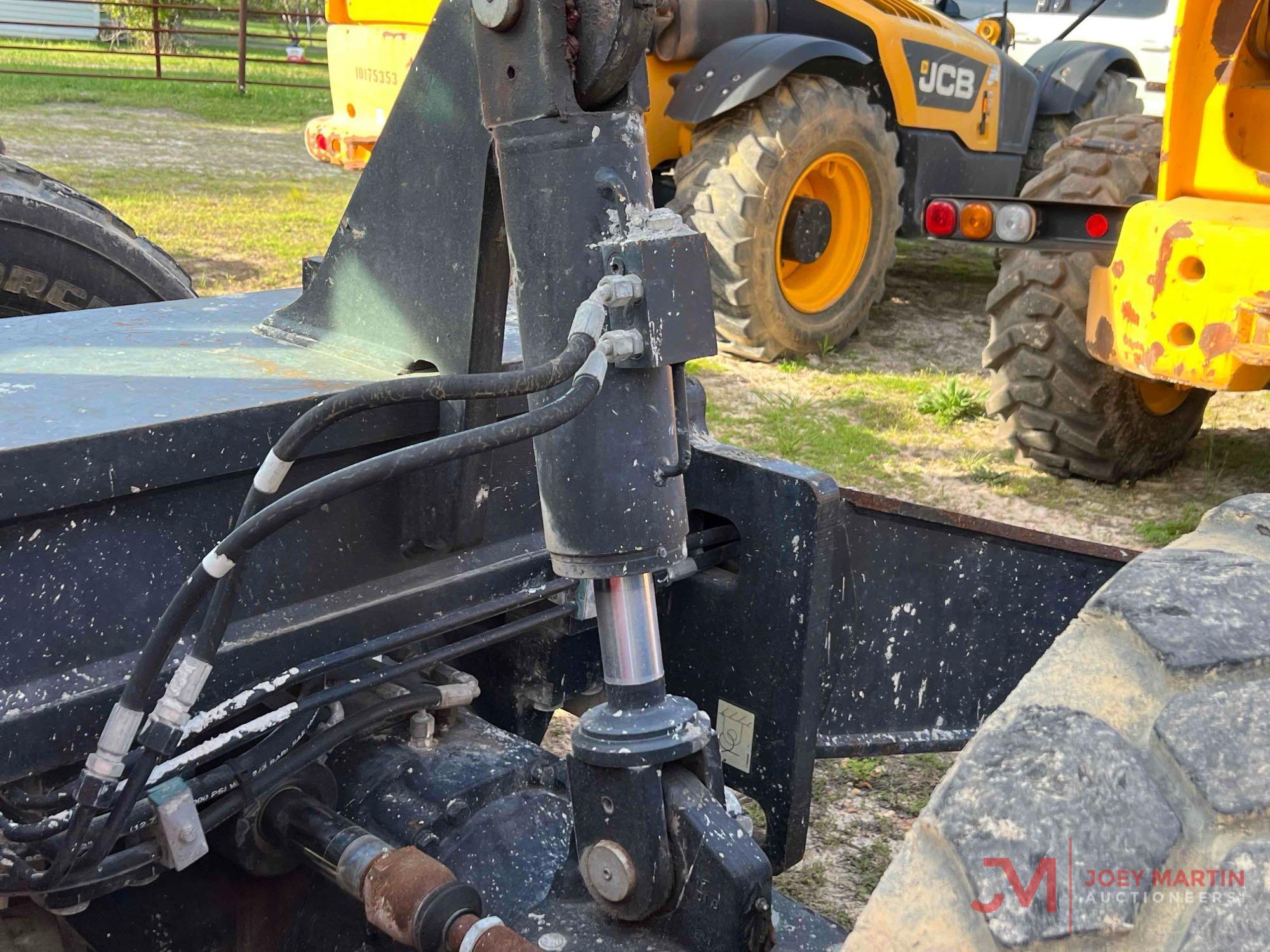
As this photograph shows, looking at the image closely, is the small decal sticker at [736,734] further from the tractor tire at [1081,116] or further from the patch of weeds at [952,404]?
the tractor tire at [1081,116]

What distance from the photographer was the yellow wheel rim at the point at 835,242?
19.8 feet

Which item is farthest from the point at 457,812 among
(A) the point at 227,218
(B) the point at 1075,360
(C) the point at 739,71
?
(A) the point at 227,218

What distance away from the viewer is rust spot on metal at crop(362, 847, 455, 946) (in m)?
1.36

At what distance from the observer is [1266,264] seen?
110 inches

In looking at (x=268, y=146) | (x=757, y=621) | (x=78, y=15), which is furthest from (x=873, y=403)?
(x=78, y=15)

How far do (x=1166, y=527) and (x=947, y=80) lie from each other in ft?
10.7

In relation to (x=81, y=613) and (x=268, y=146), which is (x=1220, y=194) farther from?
(x=268, y=146)

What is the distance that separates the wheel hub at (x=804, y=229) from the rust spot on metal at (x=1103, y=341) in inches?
100

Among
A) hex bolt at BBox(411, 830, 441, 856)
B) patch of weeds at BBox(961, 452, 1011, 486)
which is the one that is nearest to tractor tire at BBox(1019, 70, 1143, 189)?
patch of weeds at BBox(961, 452, 1011, 486)

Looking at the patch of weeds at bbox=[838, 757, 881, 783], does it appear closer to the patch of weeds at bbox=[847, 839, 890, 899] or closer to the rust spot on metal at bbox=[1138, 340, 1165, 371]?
the patch of weeds at bbox=[847, 839, 890, 899]

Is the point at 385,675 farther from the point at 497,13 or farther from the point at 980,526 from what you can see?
the point at 980,526

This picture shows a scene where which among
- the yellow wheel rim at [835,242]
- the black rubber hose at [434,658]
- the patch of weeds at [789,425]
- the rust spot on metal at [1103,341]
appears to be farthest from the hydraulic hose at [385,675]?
the yellow wheel rim at [835,242]

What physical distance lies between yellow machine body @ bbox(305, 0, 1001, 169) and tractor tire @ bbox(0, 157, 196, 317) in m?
3.14

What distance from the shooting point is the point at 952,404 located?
5.25m
